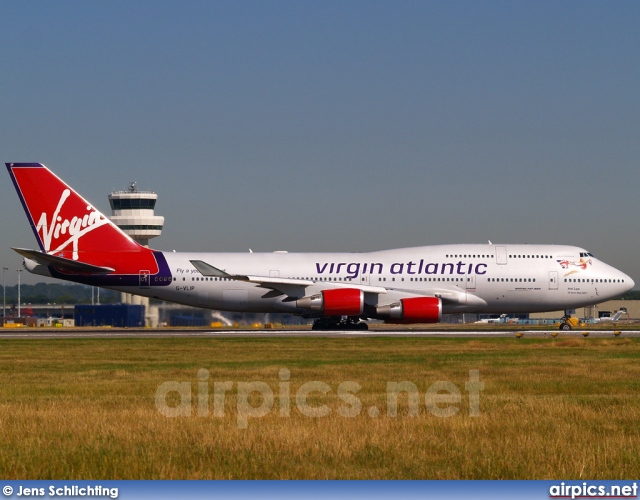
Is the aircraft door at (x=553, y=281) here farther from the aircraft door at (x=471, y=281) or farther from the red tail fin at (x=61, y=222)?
the red tail fin at (x=61, y=222)

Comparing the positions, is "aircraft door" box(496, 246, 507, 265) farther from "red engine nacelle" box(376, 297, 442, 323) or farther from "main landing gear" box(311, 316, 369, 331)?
"main landing gear" box(311, 316, 369, 331)

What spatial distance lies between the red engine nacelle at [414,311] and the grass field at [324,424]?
69.9 feet

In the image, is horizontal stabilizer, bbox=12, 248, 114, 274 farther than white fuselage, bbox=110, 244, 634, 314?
No

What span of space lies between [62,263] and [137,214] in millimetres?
58979

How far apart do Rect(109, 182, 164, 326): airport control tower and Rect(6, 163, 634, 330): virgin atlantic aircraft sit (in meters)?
54.9

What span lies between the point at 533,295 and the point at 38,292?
11792 cm

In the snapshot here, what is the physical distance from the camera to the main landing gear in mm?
52969

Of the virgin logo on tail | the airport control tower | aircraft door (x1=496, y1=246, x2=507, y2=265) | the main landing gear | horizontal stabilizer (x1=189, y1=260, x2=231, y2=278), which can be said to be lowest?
the main landing gear

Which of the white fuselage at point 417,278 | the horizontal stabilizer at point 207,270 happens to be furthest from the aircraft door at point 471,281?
the horizontal stabilizer at point 207,270

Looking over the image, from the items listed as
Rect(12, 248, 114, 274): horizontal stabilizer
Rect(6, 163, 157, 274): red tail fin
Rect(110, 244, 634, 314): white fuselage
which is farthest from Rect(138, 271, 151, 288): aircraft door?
Rect(12, 248, 114, 274): horizontal stabilizer

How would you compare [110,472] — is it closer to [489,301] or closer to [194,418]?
[194,418]

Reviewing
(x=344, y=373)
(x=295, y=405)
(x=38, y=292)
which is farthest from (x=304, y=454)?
(x=38, y=292)

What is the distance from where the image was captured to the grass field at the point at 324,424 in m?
11.2

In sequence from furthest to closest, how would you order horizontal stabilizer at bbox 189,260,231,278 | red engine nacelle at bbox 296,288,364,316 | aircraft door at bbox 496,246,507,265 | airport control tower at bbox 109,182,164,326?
airport control tower at bbox 109,182,164,326 → aircraft door at bbox 496,246,507,265 → red engine nacelle at bbox 296,288,364,316 → horizontal stabilizer at bbox 189,260,231,278
